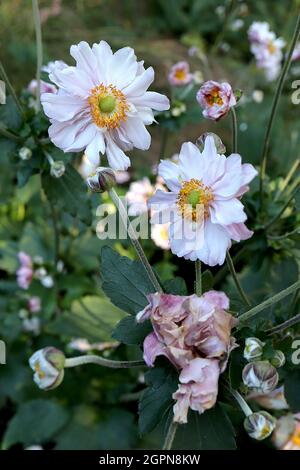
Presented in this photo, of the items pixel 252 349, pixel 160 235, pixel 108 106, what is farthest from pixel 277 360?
pixel 160 235

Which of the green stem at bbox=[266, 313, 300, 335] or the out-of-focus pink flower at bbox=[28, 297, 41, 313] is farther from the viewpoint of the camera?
the out-of-focus pink flower at bbox=[28, 297, 41, 313]

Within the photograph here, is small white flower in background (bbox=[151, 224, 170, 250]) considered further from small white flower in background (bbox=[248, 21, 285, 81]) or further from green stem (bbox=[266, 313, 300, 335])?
green stem (bbox=[266, 313, 300, 335])

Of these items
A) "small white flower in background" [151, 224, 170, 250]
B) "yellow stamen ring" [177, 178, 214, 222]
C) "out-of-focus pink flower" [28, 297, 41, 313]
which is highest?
"yellow stamen ring" [177, 178, 214, 222]

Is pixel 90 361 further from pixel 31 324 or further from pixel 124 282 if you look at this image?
pixel 31 324

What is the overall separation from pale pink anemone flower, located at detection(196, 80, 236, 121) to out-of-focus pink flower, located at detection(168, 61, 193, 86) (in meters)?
0.61

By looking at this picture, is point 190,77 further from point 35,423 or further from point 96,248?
point 35,423

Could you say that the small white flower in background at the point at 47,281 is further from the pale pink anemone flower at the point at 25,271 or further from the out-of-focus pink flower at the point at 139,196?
the out-of-focus pink flower at the point at 139,196

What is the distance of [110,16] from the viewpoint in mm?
3309

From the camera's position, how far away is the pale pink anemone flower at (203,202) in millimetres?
878

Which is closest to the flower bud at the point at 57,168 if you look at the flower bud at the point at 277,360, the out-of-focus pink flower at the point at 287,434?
the flower bud at the point at 277,360

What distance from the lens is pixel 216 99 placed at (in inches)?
39.4

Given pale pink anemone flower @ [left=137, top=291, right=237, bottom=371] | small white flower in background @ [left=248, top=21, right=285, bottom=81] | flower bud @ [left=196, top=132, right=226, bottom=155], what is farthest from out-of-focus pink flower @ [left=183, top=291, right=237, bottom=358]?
small white flower in background @ [left=248, top=21, right=285, bottom=81]

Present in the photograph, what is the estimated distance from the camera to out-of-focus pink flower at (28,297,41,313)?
69.8 inches

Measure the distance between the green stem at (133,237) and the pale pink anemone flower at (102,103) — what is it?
77mm
